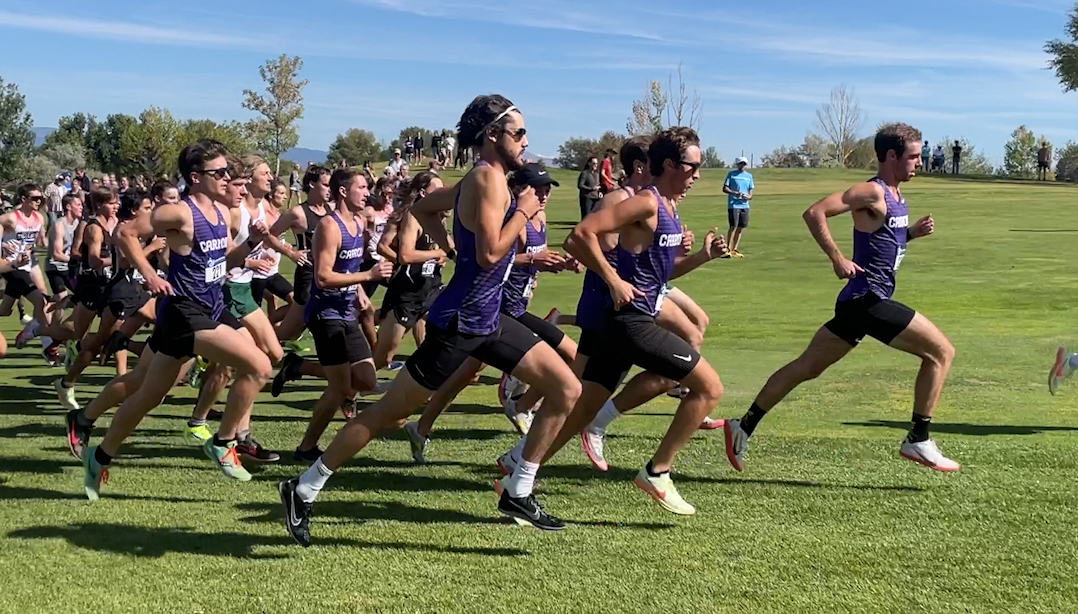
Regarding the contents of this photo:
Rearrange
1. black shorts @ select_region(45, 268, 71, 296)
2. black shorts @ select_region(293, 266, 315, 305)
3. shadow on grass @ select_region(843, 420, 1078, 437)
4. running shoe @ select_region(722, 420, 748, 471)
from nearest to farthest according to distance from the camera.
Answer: running shoe @ select_region(722, 420, 748, 471)
shadow on grass @ select_region(843, 420, 1078, 437)
black shorts @ select_region(293, 266, 315, 305)
black shorts @ select_region(45, 268, 71, 296)

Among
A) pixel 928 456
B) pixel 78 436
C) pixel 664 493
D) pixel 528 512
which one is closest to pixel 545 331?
pixel 664 493

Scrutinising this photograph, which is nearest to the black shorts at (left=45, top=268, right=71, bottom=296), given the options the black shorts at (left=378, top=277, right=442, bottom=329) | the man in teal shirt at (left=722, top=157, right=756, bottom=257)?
the black shorts at (left=378, top=277, right=442, bottom=329)

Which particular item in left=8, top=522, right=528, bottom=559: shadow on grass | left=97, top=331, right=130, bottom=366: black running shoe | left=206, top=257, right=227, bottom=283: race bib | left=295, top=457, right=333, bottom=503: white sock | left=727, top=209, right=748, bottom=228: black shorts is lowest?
left=8, top=522, right=528, bottom=559: shadow on grass

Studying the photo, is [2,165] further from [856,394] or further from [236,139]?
[856,394]

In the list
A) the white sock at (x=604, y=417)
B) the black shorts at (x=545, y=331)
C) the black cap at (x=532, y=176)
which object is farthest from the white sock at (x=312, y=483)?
the black shorts at (x=545, y=331)

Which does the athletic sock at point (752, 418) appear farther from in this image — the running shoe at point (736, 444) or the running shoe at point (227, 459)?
the running shoe at point (227, 459)

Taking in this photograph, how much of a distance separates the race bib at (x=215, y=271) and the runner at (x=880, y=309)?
3.19 m

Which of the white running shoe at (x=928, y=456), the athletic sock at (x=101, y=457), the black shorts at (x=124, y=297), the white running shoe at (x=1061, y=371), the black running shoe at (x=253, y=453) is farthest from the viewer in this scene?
the black shorts at (x=124, y=297)

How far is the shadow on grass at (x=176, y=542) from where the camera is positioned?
513cm

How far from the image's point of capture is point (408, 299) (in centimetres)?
943

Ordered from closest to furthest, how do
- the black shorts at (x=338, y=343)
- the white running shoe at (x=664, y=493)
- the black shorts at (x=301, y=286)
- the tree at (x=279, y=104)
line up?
the white running shoe at (x=664, y=493) < the black shorts at (x=338, y=343) < the black shorts at (x=301, y=286) < the tree at (x=279, y=104)

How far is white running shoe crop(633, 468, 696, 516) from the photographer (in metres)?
5.50

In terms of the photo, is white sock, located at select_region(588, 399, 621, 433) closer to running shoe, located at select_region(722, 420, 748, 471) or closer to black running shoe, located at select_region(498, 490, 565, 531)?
running shoe, located at select_region(722, 420, 748, 471)

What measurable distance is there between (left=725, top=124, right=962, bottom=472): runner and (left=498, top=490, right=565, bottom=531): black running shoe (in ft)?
5.36
